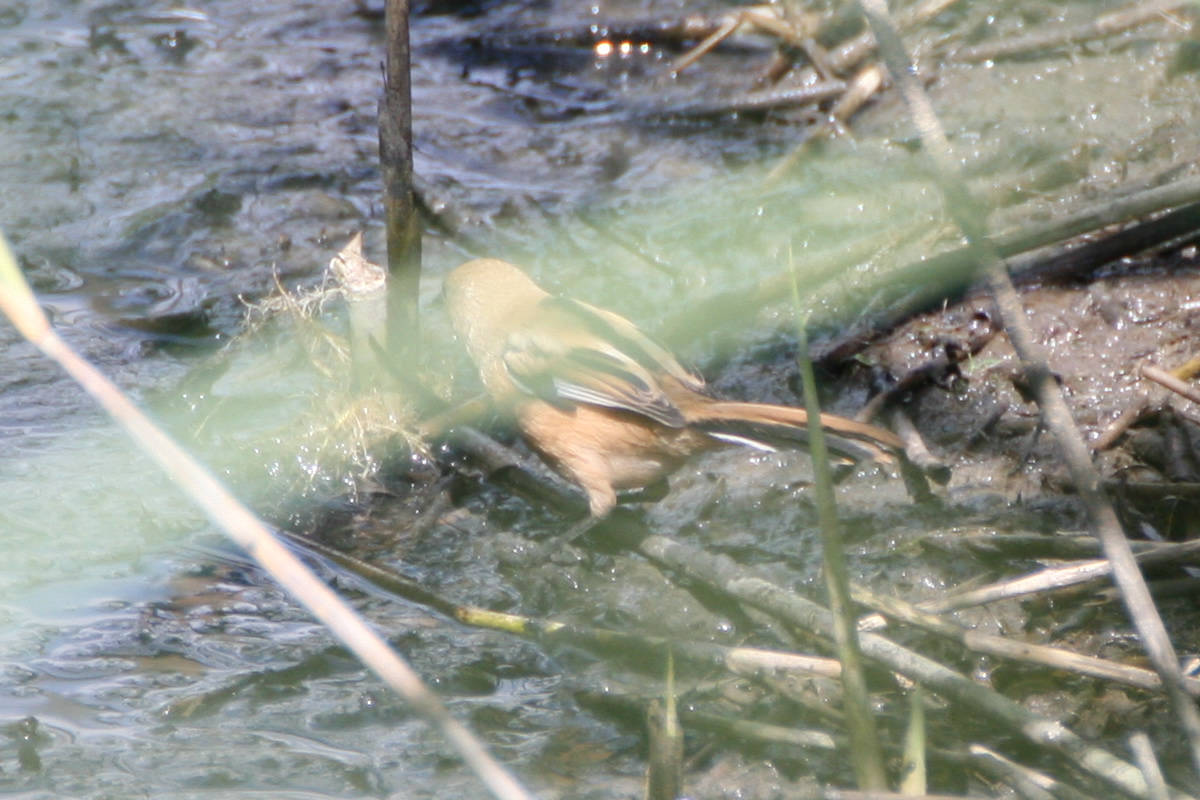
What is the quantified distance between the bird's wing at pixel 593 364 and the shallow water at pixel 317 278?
48 centimetres

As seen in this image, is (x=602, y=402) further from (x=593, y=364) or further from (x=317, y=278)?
(x=317, y=278)

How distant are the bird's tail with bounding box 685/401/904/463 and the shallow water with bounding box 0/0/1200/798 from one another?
391mm

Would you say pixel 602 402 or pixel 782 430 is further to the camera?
pixel 602 402

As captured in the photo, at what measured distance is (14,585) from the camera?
423cm

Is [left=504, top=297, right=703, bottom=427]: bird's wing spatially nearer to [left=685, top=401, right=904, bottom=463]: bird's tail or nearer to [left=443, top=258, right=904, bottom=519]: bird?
[left=443, top=258, right=904, bottom=519]: bird

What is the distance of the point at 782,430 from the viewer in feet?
13.4

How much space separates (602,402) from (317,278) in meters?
2.22

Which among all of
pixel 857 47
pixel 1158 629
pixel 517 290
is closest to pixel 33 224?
pixel 517 290

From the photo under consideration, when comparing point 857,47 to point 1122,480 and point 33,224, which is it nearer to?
point 1122,480

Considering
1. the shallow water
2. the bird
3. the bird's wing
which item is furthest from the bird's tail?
the shallow water

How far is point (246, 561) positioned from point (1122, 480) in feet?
10.0

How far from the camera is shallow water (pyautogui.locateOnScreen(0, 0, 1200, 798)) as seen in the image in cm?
358

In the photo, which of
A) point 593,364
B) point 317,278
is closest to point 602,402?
point 593,364

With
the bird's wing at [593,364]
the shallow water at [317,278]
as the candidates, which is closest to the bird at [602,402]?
the bird's wing at [593,364]
